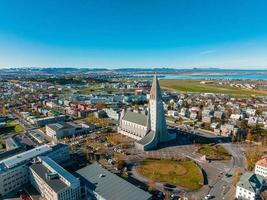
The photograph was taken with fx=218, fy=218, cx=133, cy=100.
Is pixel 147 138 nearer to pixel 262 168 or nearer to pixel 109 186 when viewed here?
pixel 109 186

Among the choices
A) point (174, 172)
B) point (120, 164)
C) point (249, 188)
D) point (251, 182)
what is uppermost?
point (251, 182)

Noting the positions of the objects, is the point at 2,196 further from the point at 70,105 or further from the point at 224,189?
the point at 70,105

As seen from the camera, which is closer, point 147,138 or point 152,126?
point 147,138

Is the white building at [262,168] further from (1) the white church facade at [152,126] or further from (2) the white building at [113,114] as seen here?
(2) the white building at [113,114]

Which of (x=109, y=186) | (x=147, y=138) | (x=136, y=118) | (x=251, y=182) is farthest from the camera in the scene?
(x=136, y=118)

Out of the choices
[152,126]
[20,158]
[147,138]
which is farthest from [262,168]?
[20,158]

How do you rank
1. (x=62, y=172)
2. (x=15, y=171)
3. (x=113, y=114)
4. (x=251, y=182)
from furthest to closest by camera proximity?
(x=113, y=114) → (x=15, y=171) → (x=62, y=172) → (x=251, y=182)
